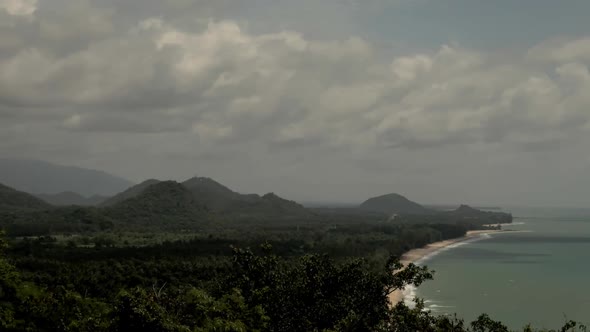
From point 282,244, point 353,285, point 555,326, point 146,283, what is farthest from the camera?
point 282,244

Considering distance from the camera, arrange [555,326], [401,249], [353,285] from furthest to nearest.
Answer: [401,249], [555,326], [353,285]

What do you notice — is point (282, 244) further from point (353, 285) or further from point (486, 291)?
point (353, 285)

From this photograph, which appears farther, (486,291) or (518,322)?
(486,291)

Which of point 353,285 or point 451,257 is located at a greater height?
point 353,285

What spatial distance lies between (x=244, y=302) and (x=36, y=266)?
55669mm

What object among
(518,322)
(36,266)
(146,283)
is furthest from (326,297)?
(518,322)

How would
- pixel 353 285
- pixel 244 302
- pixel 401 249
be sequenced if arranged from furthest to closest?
pixel 401 249
pixel 353 285
pixel 244 302

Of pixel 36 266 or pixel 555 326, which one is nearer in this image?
pixel 36 266

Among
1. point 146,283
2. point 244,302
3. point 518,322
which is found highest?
point 244,302

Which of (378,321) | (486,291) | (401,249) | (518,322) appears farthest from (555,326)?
(401,249)

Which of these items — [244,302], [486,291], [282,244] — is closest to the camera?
[244,302]

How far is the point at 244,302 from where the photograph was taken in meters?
33.5

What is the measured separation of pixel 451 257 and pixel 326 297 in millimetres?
157781

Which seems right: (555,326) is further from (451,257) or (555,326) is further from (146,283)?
(451,257)
